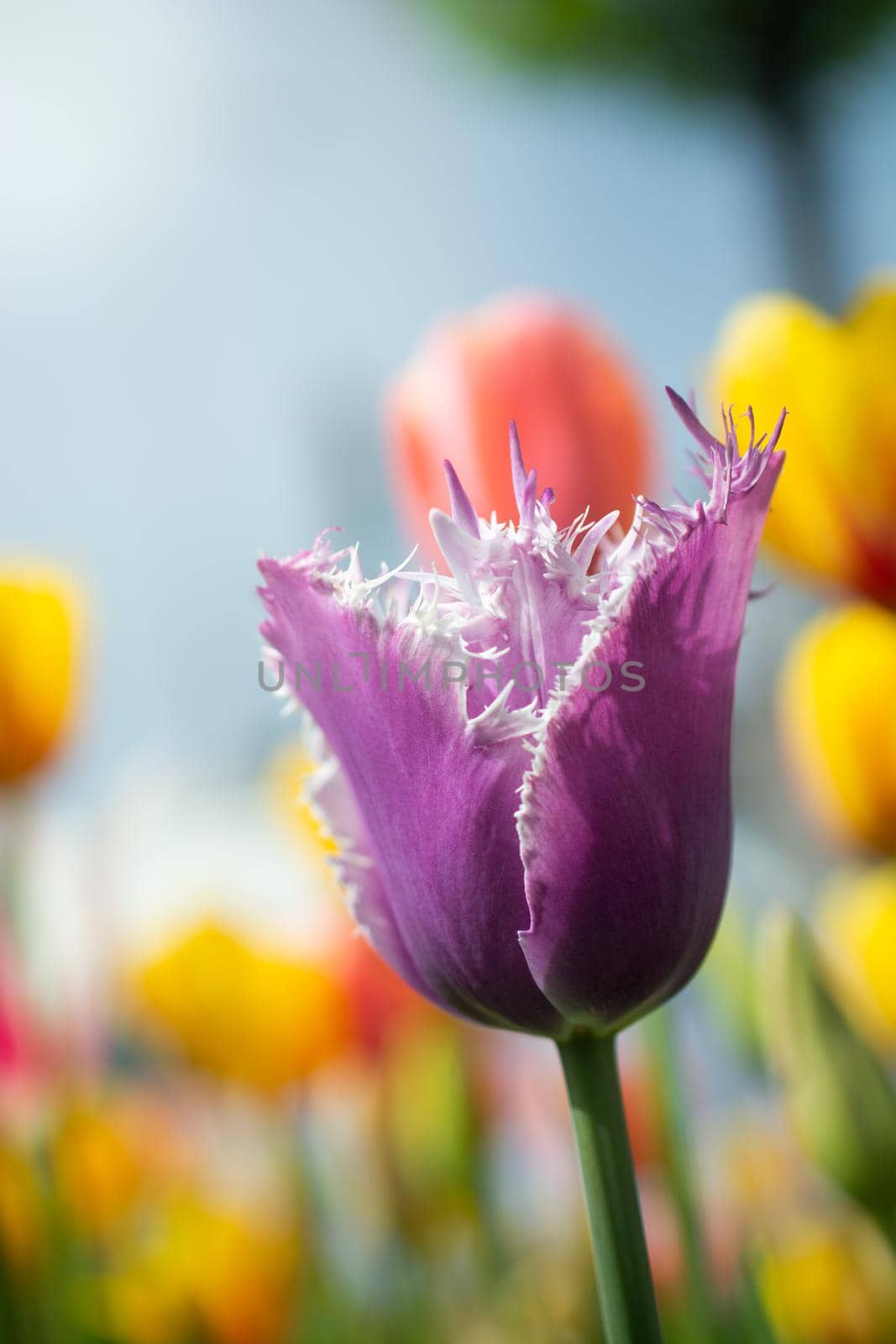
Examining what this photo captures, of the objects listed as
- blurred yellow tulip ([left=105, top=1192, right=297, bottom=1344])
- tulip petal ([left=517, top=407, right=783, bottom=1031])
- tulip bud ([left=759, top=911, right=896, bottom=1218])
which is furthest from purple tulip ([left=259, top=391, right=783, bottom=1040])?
blurred yellow tulip ([left=105, top=1192, right=297, bottom=1344])

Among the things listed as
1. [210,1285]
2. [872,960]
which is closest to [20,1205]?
[210,1285]

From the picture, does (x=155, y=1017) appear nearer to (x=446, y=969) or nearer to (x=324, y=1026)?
(x=324, y=1026)

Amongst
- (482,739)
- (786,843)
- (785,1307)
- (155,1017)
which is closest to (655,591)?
(482,739)

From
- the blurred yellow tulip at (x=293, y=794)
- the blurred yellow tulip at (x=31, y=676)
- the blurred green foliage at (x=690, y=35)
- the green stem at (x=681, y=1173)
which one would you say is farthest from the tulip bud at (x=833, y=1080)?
the blurred green foliage at (x=690, y=35)

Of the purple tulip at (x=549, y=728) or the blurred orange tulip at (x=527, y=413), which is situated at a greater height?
the blurred orange tulip at (x=527, y=413)

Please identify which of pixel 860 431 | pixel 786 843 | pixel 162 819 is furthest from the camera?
pixel 786 843

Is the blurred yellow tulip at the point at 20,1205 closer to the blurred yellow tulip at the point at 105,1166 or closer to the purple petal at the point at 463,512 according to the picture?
the blurred yellow tulip at the point at 105,1166

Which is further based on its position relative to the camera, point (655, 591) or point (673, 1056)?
point (673, 1056)

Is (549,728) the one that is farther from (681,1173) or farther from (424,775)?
(681,1173)
